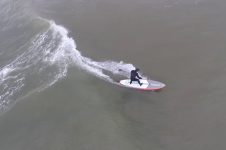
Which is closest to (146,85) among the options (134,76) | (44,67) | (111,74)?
(134,76)

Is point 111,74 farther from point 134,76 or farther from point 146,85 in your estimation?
point 146,85

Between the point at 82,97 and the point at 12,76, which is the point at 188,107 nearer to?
the point at 82,97

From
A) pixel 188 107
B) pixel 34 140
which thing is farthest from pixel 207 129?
pixel 34 140

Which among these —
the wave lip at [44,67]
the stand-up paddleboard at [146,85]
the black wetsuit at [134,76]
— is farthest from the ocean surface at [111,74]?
the black wetsuit at [134,76]

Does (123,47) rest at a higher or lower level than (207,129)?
higher

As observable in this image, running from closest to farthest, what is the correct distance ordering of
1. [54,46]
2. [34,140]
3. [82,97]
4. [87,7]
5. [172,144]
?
[172,144] → [34,140] → [82,97] → [54,46] → [87,7]
